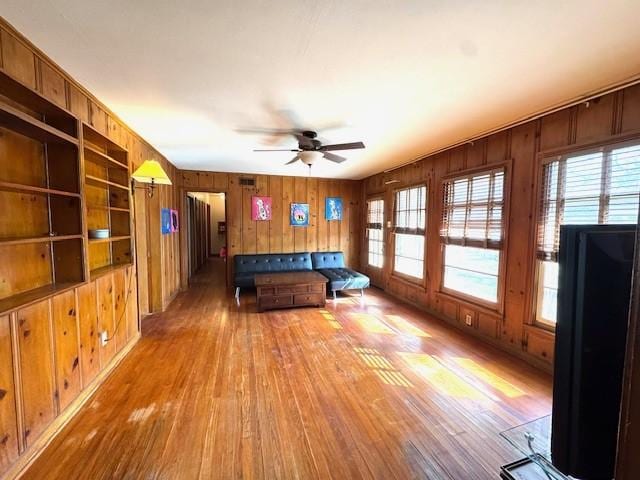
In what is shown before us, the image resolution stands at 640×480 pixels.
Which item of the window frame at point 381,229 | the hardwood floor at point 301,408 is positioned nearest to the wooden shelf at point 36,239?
the hardwood floor at point 301,408

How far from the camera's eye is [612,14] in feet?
4.73

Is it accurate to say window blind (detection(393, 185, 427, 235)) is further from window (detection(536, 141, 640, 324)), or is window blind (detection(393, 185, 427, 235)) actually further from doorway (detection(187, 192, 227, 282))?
doorway (detection(187, 192, 227, 282))

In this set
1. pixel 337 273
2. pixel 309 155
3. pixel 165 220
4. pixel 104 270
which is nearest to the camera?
pixel 104 270

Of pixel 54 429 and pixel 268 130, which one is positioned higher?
pixel 268 130

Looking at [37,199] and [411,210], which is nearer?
[37,199]

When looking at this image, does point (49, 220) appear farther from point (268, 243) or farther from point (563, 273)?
point (268, 243)

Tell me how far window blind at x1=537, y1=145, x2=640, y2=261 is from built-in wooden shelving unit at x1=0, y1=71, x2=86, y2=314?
369 centimetres

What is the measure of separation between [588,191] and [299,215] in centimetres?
480

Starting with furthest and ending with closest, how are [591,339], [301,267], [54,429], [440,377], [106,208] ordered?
[301,267]
[106,208]
[440,377]
[54,429]
[591,339]

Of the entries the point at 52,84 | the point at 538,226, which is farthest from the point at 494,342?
the point at 52,84

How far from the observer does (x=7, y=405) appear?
4.86ft

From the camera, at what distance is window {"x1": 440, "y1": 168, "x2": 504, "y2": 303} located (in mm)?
3205

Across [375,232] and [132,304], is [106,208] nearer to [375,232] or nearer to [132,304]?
[132,304]

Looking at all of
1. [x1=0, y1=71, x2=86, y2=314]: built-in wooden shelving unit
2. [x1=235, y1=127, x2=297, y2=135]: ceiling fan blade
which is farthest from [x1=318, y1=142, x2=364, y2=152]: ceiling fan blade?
[x1=0, y1=71, x2=86, y2=314]: built-in wooden shelving unit
